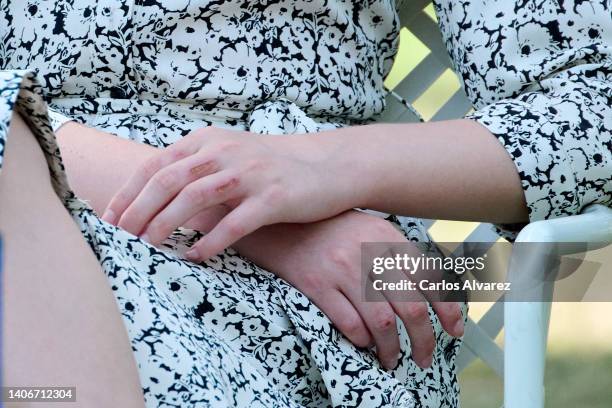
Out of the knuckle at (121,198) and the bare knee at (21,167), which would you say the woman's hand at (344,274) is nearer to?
the knuckle at (121,198)

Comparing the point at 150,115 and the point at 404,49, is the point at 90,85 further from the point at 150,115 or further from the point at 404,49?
the point at 404,49

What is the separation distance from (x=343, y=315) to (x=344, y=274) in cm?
4

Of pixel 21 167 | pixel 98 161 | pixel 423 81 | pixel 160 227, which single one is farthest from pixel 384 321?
pixel 423 81

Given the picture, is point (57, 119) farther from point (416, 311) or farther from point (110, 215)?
point (416, 311)

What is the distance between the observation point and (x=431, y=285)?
1.08 m

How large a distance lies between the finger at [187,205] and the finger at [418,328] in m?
0.22

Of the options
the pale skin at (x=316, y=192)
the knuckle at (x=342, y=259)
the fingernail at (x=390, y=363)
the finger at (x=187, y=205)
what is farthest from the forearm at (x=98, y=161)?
the fingernail at (x=390, y=363)

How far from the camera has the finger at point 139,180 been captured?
1004 mm

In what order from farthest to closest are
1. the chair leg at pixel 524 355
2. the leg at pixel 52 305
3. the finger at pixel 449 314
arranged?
the finger at pixel 449 314
the chair leg at pixel 524 355
the leg at pixel 52 305

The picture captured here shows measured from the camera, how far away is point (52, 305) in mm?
647

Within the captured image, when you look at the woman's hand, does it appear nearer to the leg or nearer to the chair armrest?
the chair armrest

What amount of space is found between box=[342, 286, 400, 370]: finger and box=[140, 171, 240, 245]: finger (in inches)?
6.7

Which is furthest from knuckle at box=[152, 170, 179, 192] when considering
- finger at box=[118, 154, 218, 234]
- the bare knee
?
the bare knee

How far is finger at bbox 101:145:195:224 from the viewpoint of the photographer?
1004mm
